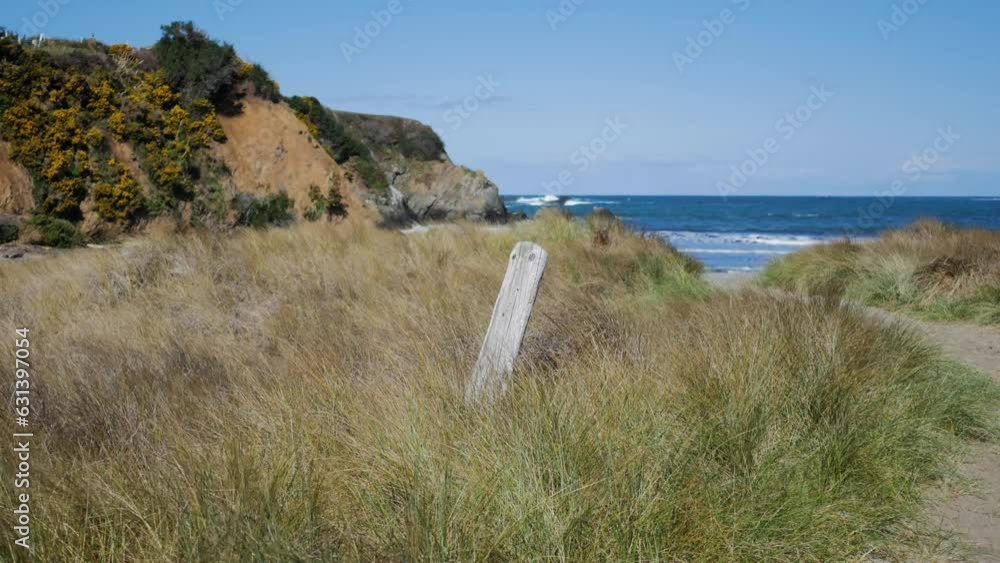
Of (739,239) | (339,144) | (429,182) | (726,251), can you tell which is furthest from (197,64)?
(739,239)

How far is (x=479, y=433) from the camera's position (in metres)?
3.58

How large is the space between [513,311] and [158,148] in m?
13.5

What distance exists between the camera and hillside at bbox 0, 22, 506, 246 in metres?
14.3

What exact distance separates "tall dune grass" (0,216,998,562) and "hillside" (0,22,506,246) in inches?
299

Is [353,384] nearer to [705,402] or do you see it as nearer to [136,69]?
[705,402]

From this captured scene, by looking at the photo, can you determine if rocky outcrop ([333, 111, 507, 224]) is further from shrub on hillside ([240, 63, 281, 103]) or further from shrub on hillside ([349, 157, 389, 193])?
shrub on hillside ([240, 63, 281, 103])

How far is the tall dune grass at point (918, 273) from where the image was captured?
10.4 metres

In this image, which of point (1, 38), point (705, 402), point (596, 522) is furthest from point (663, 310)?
point (1, 38)

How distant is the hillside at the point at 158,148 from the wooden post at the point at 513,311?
1169cm

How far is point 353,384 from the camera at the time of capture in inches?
181

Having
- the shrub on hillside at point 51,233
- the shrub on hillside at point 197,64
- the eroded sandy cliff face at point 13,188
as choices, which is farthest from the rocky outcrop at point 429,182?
the shrub on hillside at point 51,233

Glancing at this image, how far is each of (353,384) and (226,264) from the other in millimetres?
5773

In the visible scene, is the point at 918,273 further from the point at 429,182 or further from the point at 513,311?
the point at 429,182

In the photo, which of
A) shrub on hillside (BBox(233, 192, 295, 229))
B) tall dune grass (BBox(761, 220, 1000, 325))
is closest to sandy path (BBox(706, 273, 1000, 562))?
tall dune grass (BBox(761, 220, 1000, 325))
